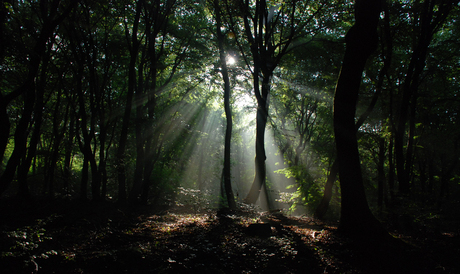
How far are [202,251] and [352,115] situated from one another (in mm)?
4238

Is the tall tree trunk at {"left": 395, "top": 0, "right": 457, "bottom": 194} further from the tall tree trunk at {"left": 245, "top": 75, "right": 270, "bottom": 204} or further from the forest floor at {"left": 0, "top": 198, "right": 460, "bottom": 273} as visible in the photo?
the tall tree trunk at {"left": 245, "top": 75, "right": 270, "bottom": 204}

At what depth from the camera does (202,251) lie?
394 centimetres

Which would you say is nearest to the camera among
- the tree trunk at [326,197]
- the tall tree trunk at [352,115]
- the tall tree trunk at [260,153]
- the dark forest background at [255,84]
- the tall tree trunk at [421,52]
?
the tall tree trunk at [352,115]

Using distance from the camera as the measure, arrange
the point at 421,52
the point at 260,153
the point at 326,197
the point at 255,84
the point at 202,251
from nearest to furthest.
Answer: the point at 202,251 < the point at 421,52 < the point at 326,197 < the point at 255,84 < the point at 260,153

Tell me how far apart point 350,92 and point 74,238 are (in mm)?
6268

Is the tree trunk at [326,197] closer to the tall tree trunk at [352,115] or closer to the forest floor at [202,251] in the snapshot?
the forest floor at [202,251]

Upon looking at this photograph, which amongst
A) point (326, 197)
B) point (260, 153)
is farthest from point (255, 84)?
point (326, 197)

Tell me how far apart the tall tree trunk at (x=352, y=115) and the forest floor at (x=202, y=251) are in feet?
2.18

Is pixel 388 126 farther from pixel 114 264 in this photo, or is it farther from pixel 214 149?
pixel 214 149

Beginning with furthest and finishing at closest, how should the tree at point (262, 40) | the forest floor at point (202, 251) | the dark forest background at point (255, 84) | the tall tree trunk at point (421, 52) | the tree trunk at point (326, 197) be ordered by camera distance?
the tree at point (262, 40)
the tree trunk at point (326, 197)
the tall tree trunk at point (421, 52)
the dark forest background at point (255, 84)
the forest floor at point (202, 251)

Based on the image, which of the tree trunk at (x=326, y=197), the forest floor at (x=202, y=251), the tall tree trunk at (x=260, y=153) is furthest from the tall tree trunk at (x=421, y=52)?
the tall tree trunk at (x=260, y=153)

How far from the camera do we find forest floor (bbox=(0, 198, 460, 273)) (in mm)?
3094

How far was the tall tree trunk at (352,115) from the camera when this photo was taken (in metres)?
4.79

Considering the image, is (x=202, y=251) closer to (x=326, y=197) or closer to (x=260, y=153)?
(x=260, y=153)
